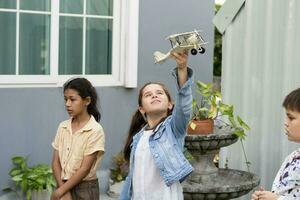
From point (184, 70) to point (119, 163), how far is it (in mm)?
3849

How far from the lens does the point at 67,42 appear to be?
274 inches

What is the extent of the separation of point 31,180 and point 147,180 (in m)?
2.88

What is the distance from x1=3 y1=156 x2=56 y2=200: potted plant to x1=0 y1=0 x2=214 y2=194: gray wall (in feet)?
0.33

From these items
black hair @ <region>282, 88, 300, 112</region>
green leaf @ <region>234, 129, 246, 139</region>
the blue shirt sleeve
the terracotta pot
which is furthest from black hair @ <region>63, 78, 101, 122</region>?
black hair @ <region>282, 88, 300, 112</region>

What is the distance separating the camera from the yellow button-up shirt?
14.7 feet

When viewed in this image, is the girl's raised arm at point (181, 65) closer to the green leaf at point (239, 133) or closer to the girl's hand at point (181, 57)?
the girl's hand at point (181, 57)

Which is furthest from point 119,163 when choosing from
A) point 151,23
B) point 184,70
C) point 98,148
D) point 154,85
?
point 184,70

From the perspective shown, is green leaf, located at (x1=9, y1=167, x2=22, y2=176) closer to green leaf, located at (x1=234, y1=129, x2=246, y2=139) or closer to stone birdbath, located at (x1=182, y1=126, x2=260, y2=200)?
stone birdbath, located at (x1=182, y1=126, x2=260, y2=200)

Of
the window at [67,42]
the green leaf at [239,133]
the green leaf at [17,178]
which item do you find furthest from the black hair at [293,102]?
the window at [67,42]

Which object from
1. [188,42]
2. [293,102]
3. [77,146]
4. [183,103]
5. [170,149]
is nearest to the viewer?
[293,102]

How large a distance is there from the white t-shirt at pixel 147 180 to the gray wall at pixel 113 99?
2976 mm

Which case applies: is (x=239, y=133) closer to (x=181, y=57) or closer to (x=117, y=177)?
(x=181, y=57)

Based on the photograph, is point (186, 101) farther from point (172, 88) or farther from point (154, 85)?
point (172, 88)

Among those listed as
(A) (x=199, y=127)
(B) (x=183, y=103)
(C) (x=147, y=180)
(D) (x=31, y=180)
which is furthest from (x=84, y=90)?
(D) (x=31, y=180)
